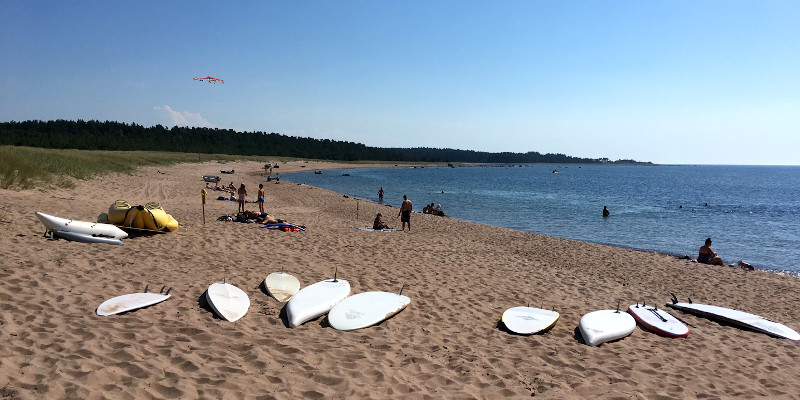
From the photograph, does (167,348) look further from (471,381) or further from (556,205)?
(556,205)

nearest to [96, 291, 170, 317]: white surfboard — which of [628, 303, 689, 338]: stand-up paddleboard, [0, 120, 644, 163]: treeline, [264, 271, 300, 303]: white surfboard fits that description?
[264, 271, 300, 303]: white surfboard

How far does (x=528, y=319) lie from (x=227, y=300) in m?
4.34

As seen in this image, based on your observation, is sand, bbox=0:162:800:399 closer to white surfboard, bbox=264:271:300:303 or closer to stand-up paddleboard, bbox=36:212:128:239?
white surfboard, bbox=264:271:300:303

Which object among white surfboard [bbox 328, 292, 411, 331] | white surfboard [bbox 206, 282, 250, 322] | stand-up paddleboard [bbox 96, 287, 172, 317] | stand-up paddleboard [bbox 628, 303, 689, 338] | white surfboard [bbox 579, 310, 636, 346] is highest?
stand-up paddleboard [bbox 96, 287, 172, 317]

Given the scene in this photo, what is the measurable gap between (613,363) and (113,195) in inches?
769

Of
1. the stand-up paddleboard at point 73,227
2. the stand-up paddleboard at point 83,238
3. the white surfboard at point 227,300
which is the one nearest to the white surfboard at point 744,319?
the white surfboard at point 227,300

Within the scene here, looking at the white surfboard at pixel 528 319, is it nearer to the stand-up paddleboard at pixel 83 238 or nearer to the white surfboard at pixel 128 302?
the white surfboard at pixel 128 302

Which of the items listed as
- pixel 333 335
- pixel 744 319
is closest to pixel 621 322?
pixel 744 319

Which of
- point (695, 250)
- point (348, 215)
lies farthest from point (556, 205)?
point (348, 215)

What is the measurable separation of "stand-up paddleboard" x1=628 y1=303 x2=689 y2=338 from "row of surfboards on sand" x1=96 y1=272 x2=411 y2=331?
3.69m

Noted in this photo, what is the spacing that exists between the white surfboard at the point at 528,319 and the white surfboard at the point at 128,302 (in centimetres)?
486

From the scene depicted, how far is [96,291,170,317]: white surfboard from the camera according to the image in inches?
212

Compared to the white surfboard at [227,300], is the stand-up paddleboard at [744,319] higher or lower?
lower

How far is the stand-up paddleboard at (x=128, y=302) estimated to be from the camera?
17.7ft
